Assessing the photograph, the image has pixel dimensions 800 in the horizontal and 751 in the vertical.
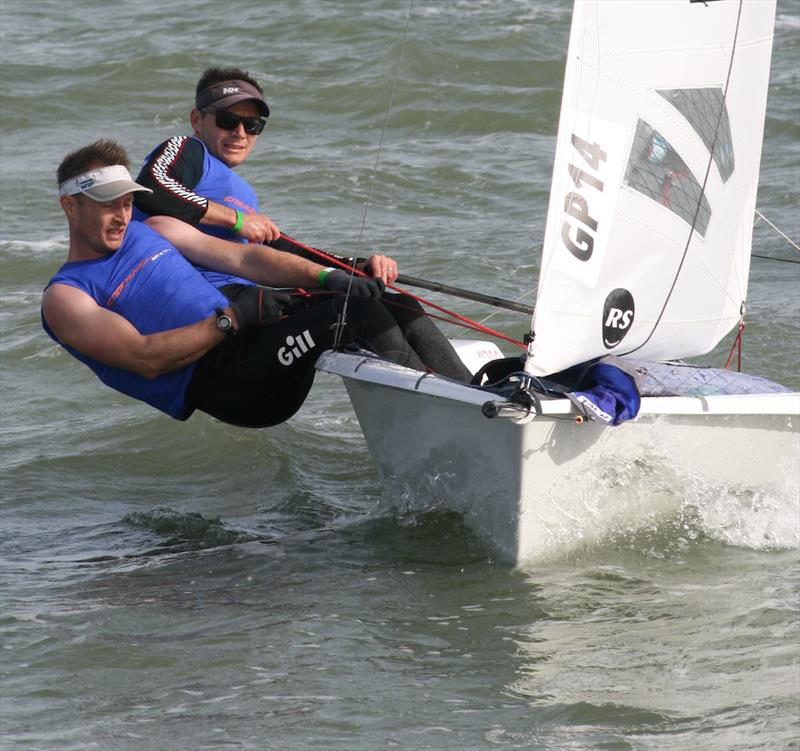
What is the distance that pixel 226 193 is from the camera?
5207 mm

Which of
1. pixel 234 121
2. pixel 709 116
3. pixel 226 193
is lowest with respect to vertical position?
pixel 226 193

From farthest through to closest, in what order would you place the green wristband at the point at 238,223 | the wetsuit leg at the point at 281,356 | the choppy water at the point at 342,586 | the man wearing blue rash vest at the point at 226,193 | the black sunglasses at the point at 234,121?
1. the black sunglasses at the point at 234,121
2. the green wristband at the point at 238,223
3. the man wearing blue rash vest at the point at 226,193
4. the wetsuit leg at the point at 281,356
5. the choppy water at the point at 342,586

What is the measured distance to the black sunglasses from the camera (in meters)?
5.23

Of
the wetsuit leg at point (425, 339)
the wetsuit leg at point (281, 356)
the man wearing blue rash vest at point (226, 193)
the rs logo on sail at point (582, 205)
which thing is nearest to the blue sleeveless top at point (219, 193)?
the man wearing blue rash vest at point (226, 193)

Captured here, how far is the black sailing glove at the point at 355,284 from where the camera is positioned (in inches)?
185

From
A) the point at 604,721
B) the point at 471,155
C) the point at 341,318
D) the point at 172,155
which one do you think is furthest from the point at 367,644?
the point at 471,155

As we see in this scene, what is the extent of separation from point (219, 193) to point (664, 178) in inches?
60.5

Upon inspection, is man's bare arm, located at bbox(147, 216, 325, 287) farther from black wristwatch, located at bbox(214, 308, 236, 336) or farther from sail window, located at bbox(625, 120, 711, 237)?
sail window, located at bbox(625, 120, 711, 237)

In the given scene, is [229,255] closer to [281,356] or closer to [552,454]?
[281,356]

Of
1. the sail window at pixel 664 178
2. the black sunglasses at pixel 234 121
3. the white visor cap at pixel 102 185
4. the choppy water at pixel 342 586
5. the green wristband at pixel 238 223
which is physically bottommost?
the choppy water at pixel 342 586

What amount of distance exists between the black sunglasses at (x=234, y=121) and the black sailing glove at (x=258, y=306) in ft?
2.49

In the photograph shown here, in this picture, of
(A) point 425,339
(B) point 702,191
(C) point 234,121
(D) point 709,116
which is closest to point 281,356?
(A) point 425,339

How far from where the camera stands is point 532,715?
3662 millimetres

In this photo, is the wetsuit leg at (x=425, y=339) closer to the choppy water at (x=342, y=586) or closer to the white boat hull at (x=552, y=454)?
the white boat hull at (x=552, y=454)
